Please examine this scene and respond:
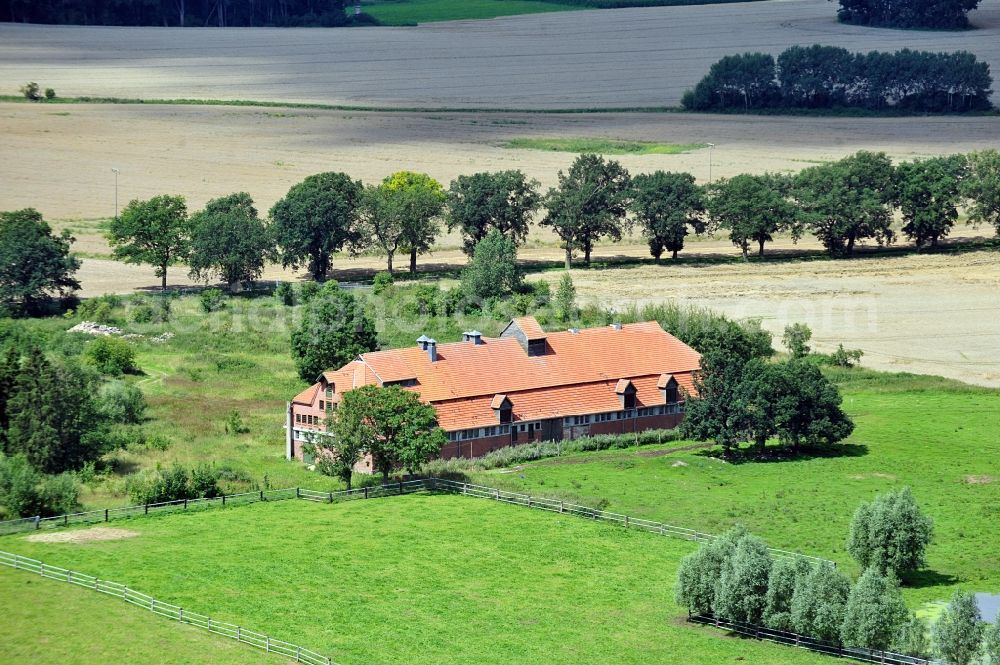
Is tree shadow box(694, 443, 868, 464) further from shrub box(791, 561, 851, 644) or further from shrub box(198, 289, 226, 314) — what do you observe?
shrub box(198, 289, 226, 314)

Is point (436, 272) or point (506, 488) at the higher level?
point (436, 272)

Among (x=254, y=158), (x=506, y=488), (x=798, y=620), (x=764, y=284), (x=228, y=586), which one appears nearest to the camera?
(x=798, y=620)

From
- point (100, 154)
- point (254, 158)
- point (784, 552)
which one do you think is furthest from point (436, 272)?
point (784, 552)

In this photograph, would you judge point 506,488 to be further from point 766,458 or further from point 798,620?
point 798,620

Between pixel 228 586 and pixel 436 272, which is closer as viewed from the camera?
pixel 228 586

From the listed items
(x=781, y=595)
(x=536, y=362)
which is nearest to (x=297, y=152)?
(x=536, y=362)

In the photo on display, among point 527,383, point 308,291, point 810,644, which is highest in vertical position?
point 308,291

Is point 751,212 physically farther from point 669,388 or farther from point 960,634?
point 960,634

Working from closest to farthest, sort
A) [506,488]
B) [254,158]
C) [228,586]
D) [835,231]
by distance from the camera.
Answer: [228,586]
[506,488]
[835,231]
[254,158]
